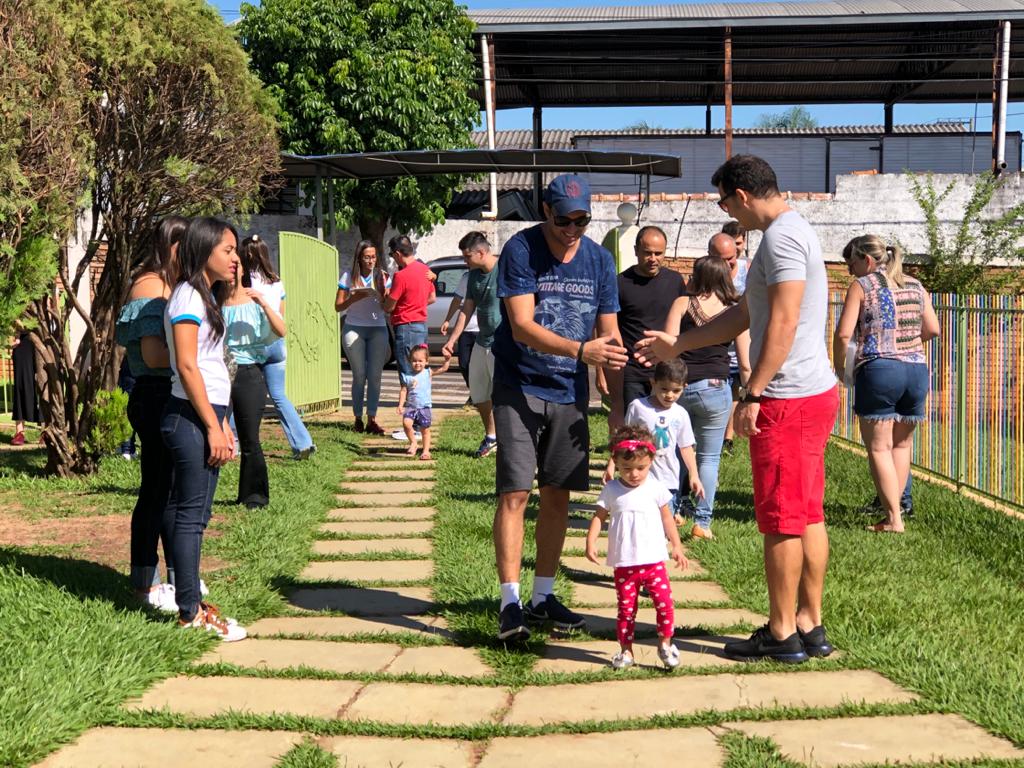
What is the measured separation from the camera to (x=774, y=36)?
27.9m

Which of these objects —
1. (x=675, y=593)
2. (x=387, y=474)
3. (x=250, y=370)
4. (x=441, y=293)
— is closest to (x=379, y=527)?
(x=250, y=370)

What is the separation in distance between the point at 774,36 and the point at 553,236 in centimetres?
2481

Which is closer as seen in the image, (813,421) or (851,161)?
(813,421)

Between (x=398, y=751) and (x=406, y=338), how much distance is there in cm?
763

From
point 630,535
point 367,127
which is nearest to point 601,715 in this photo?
point 630,535

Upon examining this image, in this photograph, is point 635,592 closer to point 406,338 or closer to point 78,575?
point 78,575

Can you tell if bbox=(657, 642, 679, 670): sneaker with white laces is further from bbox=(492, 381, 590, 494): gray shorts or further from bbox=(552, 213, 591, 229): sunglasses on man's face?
bbox=(552, 213, 591, 229): sunglasses on man's face

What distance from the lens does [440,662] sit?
467 cm

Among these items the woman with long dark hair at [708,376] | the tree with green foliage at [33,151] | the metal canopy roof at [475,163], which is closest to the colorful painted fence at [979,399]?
the woman with long dark hair at [708,376]

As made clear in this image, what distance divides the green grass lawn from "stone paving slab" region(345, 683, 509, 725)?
0.43 metres

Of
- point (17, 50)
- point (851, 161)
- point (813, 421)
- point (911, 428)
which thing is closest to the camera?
point (813, 421)

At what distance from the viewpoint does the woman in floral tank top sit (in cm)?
745

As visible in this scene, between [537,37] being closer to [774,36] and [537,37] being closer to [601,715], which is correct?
[774,36]

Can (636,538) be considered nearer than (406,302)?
Yes
